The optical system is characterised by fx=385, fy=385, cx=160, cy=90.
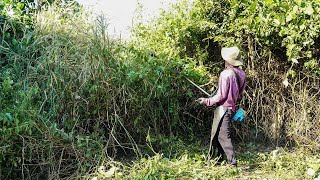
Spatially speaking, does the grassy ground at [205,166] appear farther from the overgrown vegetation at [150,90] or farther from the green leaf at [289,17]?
the green leaf at [289,17]

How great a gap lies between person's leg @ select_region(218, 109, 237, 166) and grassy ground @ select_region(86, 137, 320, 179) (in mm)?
118

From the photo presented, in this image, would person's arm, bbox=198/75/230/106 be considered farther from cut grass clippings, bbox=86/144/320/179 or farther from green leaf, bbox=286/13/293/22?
green leaf, bbox=286/13/293/22

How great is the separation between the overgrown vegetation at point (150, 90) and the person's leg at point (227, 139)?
170 millimetres

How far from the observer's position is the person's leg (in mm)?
4617

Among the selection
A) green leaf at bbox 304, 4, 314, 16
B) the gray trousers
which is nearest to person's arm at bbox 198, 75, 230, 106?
the gray trousers

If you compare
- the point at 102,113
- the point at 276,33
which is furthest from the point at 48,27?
the point at 276,33

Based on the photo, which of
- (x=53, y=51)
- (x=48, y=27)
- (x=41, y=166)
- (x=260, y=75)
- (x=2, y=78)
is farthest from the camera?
(x=260, y=75)

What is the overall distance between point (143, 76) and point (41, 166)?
168 cm

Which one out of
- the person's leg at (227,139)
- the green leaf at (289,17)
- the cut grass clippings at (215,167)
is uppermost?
the green leaf at (289,17)

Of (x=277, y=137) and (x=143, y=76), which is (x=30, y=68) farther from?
(x=277, y=137)

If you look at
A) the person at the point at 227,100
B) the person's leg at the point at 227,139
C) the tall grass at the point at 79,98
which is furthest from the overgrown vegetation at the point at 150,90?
the person at the point at 227,100

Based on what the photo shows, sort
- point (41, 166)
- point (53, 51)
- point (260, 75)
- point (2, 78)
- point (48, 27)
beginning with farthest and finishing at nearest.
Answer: point (260, 75), point (48, 27), point (53, 51), point (2, 78), point (41, 166)

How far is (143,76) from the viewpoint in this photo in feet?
16.5

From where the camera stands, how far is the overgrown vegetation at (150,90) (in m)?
4.31
